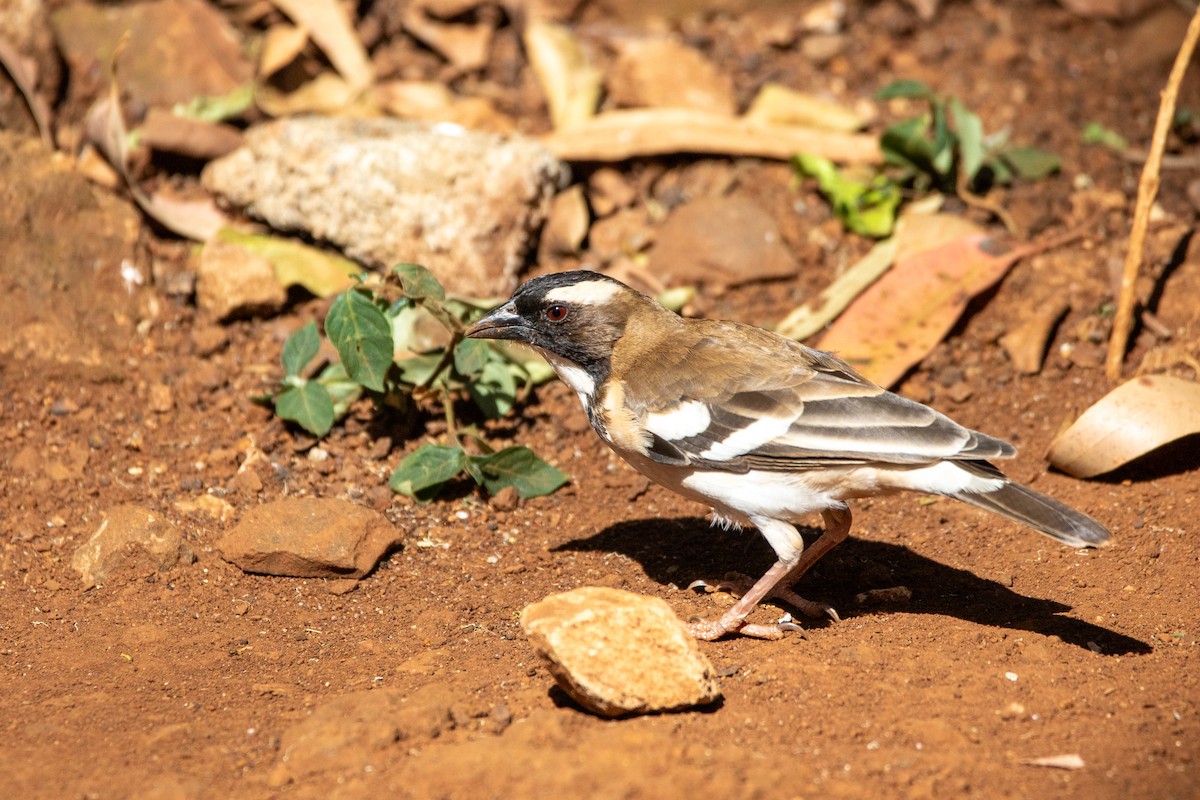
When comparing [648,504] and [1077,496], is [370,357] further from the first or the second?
[1077,496]

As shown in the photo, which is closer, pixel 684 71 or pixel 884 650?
pixel 884 650

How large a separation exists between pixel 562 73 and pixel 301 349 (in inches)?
172

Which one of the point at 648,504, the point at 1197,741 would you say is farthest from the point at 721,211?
the point at 1197,741

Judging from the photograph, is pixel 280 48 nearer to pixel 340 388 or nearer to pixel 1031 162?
pixel 340 388

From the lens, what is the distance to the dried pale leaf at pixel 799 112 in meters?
9.70

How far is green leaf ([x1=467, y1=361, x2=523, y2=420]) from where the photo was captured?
7.38 m

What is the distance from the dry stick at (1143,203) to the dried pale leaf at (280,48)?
6.87m

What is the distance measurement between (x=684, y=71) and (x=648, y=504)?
4.53m

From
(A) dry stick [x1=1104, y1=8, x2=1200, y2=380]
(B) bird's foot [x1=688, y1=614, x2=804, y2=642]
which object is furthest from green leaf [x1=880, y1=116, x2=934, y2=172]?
(B) bird's foot [x1=688, y1=614, x2=804, y2=642]

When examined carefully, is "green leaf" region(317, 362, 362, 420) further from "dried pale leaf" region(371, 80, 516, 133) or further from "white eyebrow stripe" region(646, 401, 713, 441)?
"dried pale leaf" region(371, 80, 516, 133)

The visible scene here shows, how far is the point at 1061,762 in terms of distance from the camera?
14.0 ft

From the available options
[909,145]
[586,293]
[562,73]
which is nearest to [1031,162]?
[909,145]

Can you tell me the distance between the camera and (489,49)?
10.6m

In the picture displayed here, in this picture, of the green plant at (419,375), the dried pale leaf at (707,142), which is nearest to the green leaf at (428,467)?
the green plant at (419,375)
